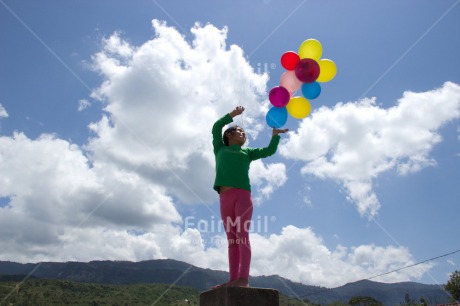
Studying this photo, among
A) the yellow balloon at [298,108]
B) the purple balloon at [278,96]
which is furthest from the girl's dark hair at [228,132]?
the yellow balloon at [298,108]

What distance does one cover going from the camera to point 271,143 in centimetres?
467

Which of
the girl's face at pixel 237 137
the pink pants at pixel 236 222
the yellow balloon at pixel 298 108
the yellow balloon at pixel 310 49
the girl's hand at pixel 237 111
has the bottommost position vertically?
the pink pants at pixel 236 222

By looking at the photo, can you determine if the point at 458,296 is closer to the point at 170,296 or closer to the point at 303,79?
the point at 303,79

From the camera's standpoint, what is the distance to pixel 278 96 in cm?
489

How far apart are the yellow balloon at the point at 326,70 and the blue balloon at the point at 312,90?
15 centimetres

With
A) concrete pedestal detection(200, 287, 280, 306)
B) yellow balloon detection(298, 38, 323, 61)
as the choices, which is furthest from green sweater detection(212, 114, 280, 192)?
yellow balloon detection(298, 38, 323, 61)

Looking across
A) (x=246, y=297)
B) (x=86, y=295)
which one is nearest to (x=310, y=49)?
(x=246, y=297)

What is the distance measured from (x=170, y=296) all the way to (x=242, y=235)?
179 meters

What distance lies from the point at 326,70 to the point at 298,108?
692mm

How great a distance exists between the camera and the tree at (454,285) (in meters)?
60.8

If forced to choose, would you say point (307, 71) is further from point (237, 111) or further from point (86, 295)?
point (86, 295)

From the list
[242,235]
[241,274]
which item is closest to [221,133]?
[242,235]

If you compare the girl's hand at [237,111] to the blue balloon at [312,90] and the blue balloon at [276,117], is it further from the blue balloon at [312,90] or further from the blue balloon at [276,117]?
the blue balloon at [312,90]

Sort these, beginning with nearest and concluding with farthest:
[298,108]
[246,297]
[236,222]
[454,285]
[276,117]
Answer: [246,297] < [236,222] < [276,117] < [298,108] < [454,285]
